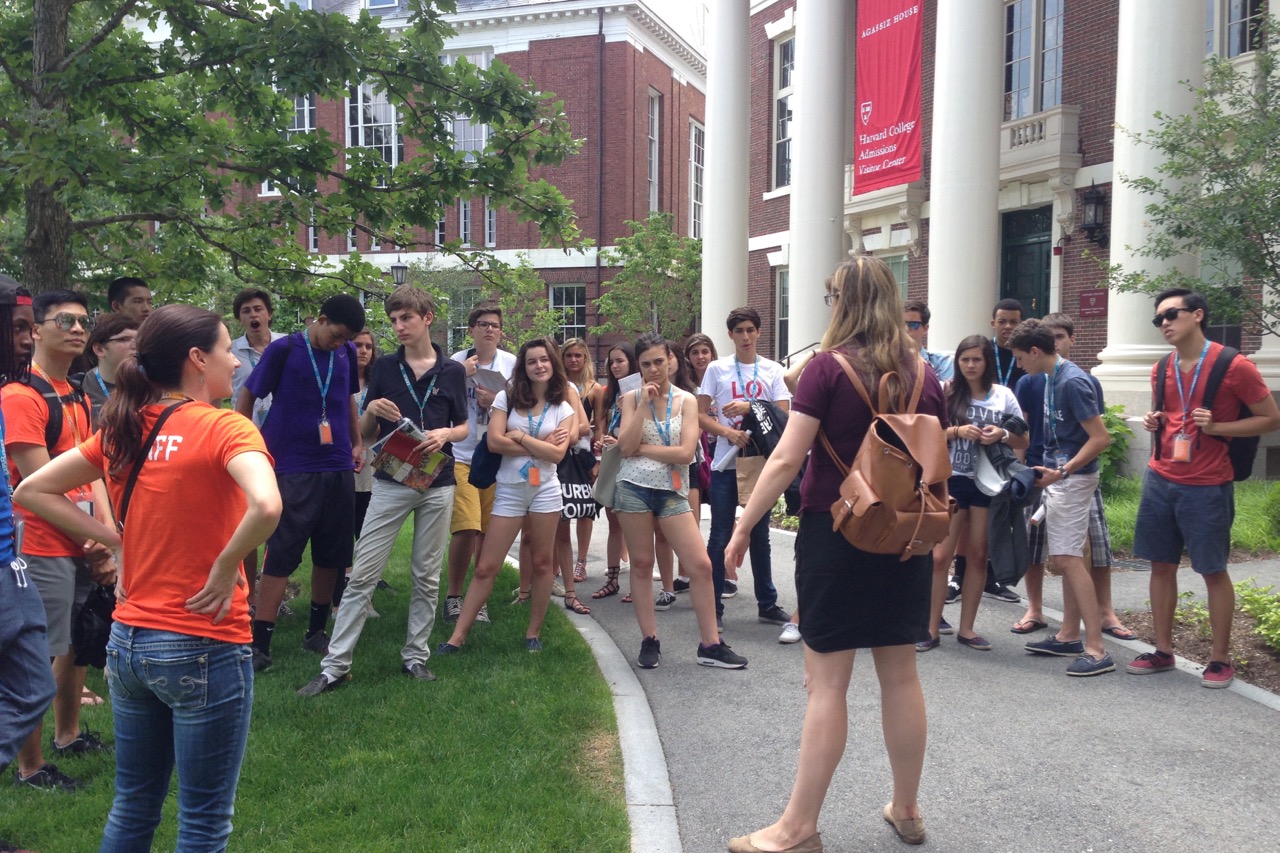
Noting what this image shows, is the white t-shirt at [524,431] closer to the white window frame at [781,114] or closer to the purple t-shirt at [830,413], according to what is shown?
the purple t-shirt at [830,413]

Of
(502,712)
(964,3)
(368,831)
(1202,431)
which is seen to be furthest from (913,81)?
(368,831)

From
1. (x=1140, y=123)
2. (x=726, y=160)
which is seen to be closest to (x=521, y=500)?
(x=1140, y=123)

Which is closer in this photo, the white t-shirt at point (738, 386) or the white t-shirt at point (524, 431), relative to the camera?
the white t-shirt at point (524, 431)

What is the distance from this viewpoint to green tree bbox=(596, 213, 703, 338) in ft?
110

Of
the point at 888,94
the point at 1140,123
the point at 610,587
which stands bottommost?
the point at 610,587

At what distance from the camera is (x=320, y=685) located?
18.9 ft

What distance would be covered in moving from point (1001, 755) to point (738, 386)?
3342 millimetres

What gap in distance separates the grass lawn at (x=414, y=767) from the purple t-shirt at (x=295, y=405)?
1.24 metres

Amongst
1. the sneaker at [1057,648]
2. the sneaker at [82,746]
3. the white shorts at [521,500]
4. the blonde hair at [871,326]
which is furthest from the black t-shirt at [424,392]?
the sneaker at [1057,648]

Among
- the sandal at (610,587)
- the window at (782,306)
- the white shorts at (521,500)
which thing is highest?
the window at (782,306)

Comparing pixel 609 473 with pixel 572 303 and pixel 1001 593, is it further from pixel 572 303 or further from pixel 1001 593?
pixel 572 303

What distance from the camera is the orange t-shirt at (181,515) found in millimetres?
2836

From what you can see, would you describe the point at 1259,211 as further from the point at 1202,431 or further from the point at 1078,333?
the point at 1078,333

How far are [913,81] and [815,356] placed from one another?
1514 centimetres
